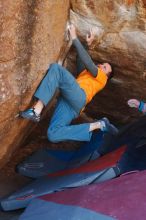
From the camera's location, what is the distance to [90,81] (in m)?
4.66

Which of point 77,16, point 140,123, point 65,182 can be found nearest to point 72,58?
point 77,16

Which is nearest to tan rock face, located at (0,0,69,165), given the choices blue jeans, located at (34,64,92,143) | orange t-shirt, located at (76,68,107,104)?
blue jeans, located at (34,64,92,143)

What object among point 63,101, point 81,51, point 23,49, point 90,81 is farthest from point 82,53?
point 23,49

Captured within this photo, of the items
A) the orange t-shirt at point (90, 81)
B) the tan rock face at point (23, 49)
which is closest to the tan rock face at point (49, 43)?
the tan rock face at point (23, 49)

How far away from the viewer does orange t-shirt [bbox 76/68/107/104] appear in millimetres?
4605

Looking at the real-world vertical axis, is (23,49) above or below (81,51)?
above

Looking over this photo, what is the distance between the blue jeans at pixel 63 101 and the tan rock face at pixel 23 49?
0.33 feet

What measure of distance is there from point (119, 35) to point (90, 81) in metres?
0.53

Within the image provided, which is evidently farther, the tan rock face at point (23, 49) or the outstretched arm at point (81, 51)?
the outstretched arm at point (81, 51)

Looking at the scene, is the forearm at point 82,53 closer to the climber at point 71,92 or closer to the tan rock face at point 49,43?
the climber at point 71,92

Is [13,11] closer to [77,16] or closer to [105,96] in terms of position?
[77,16]

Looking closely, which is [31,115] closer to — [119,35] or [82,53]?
[82,53]

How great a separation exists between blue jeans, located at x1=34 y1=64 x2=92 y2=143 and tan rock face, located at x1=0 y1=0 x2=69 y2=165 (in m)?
0.10

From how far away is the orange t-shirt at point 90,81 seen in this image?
4.61 m
